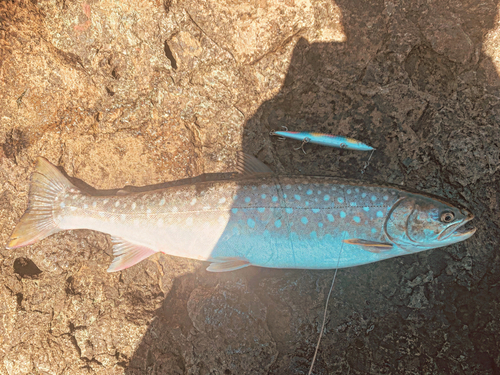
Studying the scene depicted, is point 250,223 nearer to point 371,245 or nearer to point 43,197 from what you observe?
point 371,245

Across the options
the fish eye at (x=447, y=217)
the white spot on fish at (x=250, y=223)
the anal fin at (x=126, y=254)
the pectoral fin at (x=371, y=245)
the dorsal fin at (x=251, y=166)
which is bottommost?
the pectoral fin at (x=371, y=245)

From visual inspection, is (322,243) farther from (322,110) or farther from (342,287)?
(322,110)

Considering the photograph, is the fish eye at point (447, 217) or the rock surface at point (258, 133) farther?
the rock surface at point (258, 133)

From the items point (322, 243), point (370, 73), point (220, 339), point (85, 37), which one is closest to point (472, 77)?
point (370, 73)

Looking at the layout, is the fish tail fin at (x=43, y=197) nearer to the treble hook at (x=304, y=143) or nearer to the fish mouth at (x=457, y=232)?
the treble hook at (x=304, y=143)

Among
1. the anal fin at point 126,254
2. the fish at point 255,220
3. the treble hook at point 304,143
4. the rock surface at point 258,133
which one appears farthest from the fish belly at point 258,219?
the treble hook at point 304,143

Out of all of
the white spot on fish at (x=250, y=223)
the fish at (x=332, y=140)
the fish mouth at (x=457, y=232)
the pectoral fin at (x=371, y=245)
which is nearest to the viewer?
the fish mouth at (x=457, y=232)

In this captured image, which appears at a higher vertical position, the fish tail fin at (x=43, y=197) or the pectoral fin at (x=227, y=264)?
the fish tail fin at (x=43, y=197)
